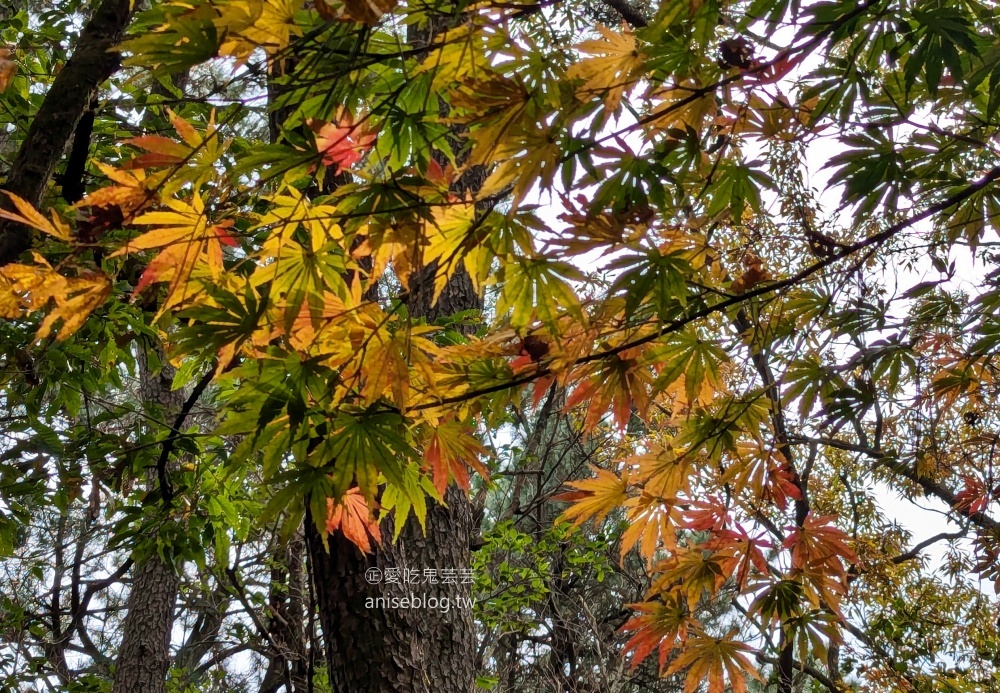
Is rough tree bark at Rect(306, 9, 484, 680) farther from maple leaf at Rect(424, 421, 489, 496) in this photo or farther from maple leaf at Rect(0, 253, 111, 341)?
maple leaf at Rect(0, 253, 111, 341)

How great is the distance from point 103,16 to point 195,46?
3.52 ft

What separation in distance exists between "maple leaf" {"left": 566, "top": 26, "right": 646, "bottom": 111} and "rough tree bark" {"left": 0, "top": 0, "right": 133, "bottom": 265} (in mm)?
1074

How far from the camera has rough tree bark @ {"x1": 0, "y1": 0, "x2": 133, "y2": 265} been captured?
1502 mm

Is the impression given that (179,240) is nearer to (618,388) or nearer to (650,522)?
(618,388)

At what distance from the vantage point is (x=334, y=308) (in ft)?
3.31

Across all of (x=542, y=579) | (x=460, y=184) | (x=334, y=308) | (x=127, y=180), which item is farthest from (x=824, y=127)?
(x=542, y=579)

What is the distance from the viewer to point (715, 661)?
4.08 feet

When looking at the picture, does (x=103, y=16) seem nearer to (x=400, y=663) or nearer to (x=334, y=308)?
(x=334, y=308)

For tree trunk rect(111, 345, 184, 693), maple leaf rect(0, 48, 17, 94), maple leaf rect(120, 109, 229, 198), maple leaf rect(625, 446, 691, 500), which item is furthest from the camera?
tree trunk rect(111, 345, 184, 693)

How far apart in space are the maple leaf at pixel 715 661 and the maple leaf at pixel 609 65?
0.88 meters

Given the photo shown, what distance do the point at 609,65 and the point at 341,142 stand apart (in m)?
0.35

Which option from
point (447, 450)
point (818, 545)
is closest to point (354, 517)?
point (447, 450)

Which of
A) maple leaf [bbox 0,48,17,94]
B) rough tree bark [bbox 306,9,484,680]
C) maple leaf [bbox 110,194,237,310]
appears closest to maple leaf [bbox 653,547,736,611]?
rough tree bark [bbox 306,9,484,680]

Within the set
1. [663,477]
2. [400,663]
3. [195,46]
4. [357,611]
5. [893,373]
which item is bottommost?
[400,663]
